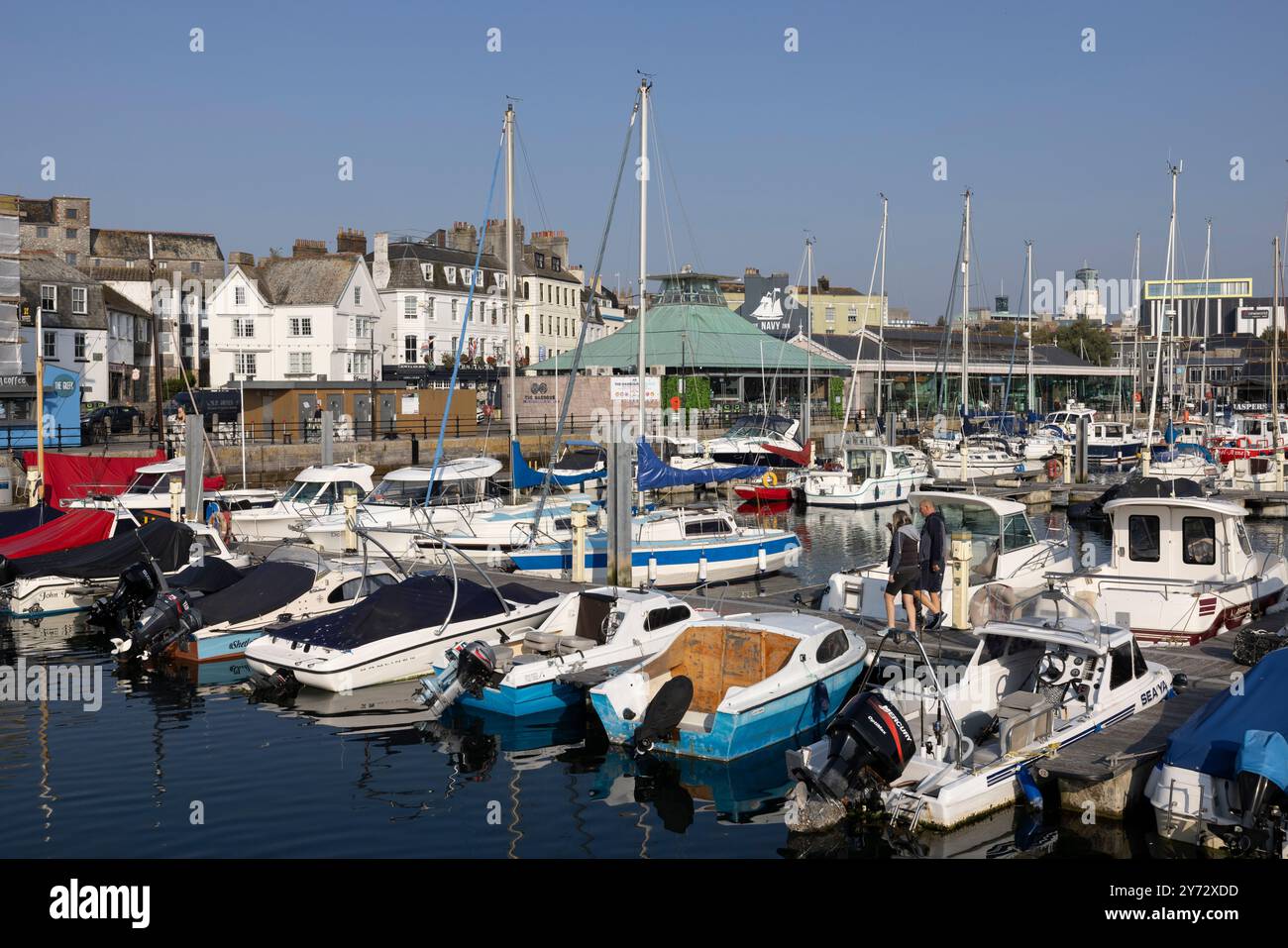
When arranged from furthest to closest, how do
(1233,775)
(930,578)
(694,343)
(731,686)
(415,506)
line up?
(694,343) → (415,506) → (930,578) → (731,686) → (1233,775)

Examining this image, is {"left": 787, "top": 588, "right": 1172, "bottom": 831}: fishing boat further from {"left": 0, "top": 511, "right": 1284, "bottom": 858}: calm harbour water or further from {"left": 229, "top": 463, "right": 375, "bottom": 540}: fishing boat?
{"left": 229, "top": 463, "right": 375, "bottom": 540}: fishing boat

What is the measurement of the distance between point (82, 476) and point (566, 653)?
24232mm

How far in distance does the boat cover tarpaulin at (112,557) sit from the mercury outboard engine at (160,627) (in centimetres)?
381

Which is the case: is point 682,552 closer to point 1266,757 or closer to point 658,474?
point 658,474

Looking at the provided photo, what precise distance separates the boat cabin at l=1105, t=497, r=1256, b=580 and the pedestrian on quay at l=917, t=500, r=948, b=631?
4.50 meters

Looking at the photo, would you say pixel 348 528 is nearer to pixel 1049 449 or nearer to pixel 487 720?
pixel 487 720

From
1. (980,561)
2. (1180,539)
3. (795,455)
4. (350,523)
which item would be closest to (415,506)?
(350,523)

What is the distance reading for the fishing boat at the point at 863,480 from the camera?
45.5m

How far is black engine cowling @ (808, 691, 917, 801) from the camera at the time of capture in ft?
43.5

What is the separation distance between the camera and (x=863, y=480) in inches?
1807

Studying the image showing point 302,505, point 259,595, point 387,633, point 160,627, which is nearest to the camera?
point 387,633

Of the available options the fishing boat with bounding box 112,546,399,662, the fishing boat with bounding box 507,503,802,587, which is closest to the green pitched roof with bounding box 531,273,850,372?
the fishing boat with bounding box 507,503,802,587

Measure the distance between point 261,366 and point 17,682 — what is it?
2023 inches
